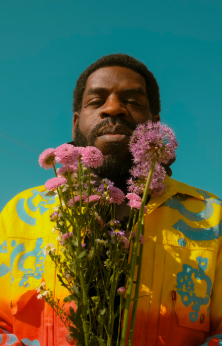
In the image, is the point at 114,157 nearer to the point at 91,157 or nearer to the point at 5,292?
the point at 91,157

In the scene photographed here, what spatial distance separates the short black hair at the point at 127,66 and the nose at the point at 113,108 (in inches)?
18.0

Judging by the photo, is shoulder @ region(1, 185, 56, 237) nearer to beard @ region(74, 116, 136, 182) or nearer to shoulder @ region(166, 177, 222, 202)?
beard @ region(74, 116, 136, 182)

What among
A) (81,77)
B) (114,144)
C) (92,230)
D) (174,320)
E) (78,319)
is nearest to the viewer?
(78,319)

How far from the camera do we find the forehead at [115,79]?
8.52ft

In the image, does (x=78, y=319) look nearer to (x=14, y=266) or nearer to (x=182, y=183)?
(x=14, y=266)

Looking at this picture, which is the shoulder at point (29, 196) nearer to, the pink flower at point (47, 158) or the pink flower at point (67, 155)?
the pink flower at point (47, 158)

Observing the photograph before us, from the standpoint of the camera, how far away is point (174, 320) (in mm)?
2004

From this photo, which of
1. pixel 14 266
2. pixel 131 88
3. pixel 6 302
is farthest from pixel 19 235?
pixel 131 88

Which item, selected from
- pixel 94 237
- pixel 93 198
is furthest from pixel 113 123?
pixel 94 237

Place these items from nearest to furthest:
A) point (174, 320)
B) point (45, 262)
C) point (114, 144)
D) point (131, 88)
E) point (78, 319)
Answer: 1. point (78, 319)
2. point (174, 320)
3. point (45, 262)
4. point (114, 144)
5. point (131, 88)

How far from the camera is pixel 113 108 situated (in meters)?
2.43

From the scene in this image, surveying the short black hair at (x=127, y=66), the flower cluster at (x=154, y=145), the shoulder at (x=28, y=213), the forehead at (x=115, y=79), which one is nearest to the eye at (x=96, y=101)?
the forehead at (x=115, y=79)

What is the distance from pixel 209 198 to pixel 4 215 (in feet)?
4.68

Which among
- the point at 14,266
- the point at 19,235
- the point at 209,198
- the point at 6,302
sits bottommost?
the point at 6,302
